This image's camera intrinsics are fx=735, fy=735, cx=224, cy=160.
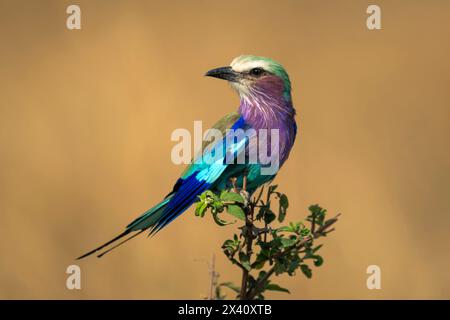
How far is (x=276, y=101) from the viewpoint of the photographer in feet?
14.5

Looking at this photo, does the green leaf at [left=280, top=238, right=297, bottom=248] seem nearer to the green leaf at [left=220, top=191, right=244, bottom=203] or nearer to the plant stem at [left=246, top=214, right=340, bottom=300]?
the plant stem at [left=246, top=214, right=340, bottom=300]

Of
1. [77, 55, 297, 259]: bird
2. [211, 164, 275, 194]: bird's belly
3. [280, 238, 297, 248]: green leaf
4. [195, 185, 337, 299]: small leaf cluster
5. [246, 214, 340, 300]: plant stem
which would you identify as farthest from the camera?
[211, 164, 275, 194]: bird's belly

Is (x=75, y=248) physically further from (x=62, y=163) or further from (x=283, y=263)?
(x=283, y=263)

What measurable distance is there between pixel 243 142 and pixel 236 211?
109 centimetres

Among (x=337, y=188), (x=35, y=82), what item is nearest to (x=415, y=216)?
(x=337, y=188)

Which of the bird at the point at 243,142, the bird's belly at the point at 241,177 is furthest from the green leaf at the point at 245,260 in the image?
the bird's belly at the point at 241,177

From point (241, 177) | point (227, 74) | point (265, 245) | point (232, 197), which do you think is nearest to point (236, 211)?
point (232, 197)

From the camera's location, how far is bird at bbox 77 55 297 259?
4.05 m

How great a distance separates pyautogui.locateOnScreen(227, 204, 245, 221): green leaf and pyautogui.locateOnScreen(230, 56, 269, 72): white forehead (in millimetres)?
1426

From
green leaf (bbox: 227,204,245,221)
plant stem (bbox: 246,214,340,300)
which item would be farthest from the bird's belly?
plant stem (bbox: 246,214,340,300)

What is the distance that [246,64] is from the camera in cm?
441

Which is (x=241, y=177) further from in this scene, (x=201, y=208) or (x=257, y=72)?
(x=201, y=208)

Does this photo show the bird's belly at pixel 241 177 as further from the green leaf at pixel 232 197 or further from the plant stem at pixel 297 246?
the plant stem at pixel 297 246

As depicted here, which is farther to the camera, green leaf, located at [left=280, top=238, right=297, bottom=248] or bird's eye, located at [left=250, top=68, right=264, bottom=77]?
bird's eye, located at [left=250, top=68, right=264, bottom=77]
